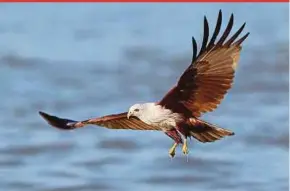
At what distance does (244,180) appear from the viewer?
1460 cm

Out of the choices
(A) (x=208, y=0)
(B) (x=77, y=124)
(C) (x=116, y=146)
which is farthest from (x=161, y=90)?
(B) (x=77, y=124)

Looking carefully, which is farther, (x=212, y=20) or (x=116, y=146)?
(x=212, y=20)

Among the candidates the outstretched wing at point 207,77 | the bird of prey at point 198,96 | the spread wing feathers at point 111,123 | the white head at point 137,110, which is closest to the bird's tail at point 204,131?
the bird of prey at point 198,96

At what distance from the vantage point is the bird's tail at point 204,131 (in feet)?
28.1

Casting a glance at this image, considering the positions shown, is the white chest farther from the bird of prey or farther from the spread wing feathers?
the spread wing feathers

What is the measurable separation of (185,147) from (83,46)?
11.7 m

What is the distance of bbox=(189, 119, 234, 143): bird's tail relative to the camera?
856 cm

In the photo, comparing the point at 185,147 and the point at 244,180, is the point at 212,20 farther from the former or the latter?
the point at 185,147

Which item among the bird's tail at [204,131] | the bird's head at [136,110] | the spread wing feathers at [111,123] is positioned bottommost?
the bird's tail at [204,131]

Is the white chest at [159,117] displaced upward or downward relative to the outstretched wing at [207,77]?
downward

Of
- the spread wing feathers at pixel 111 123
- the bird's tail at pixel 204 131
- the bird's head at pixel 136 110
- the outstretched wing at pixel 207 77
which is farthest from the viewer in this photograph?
the spread wing feathers at pixel 111 123

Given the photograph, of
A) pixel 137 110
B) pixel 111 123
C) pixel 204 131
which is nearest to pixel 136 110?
pixel 137 110

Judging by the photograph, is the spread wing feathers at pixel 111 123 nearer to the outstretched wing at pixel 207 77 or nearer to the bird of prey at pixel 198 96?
the bird of prey at pixel 198 96

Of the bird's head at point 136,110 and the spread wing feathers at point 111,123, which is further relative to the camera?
the spread wing feathers at point 111,123
